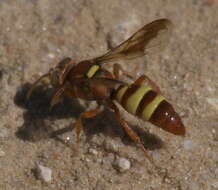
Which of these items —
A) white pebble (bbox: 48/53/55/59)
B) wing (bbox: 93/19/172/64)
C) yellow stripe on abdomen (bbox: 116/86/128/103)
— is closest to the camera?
yellow stripe on abdomen (bbox: 116/86/128/103)

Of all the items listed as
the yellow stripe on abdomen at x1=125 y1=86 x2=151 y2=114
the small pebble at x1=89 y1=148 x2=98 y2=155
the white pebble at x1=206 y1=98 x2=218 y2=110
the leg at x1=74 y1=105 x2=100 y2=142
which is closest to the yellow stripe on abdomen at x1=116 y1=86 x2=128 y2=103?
the yellow stripe on abdomen at x1=125 y1=86 x2=151 y2=114

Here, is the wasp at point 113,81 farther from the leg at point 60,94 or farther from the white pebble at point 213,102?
the white pebble at point 213,102

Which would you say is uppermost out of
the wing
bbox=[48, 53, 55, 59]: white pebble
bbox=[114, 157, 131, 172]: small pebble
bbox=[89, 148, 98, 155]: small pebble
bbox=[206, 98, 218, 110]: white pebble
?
the wing

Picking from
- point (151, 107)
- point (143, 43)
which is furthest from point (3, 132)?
point (143, 43)

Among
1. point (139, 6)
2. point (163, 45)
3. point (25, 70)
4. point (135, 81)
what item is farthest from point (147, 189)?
point (139, 6)

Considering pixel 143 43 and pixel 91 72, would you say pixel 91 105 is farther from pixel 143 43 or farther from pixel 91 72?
pixel 143 43

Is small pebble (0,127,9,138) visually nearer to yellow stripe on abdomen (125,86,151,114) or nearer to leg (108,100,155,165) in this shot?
leg (108,100,155,165)

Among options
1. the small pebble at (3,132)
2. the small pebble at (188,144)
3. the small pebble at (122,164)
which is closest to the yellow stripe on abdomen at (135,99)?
the small pebble at (122,164)

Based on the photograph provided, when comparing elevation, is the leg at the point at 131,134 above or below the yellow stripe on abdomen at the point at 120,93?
below
